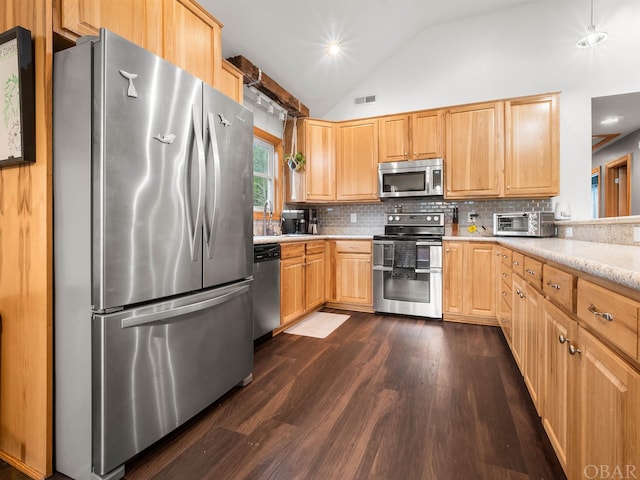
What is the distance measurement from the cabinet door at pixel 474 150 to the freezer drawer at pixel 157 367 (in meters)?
2.90

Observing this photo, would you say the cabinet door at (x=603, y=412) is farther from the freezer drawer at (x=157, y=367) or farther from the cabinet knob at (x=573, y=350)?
the freezer drawer at (x=157, y=367)

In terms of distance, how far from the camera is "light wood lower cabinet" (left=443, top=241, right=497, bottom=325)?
3.27m

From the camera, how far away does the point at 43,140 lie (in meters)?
1.30

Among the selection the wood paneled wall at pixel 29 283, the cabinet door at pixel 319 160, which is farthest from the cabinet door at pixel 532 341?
the cabinet door at pixel 319 160

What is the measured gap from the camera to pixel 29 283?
1.34m

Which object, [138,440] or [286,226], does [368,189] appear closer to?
[286,226]

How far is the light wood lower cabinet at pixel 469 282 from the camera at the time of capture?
10.7 feet

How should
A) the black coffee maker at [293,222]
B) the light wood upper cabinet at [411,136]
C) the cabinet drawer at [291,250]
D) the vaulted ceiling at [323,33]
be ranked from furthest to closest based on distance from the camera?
the black coffee maker at [293,222] < the light wood upper cabinet at [411,136] < the cabinet drawer at [291,250] < the vaulted ceiling at [323,33]

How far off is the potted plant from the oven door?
1.40 m

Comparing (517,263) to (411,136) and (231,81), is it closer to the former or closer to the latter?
(411,136)

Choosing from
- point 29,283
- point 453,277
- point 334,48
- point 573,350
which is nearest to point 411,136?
point 334,48

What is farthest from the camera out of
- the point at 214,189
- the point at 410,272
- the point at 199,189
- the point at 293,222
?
→ the point at 293,222

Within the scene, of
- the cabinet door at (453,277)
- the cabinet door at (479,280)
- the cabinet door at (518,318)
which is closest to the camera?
the cabinet door at (518,318)

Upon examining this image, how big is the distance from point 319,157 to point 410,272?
1.90 m
